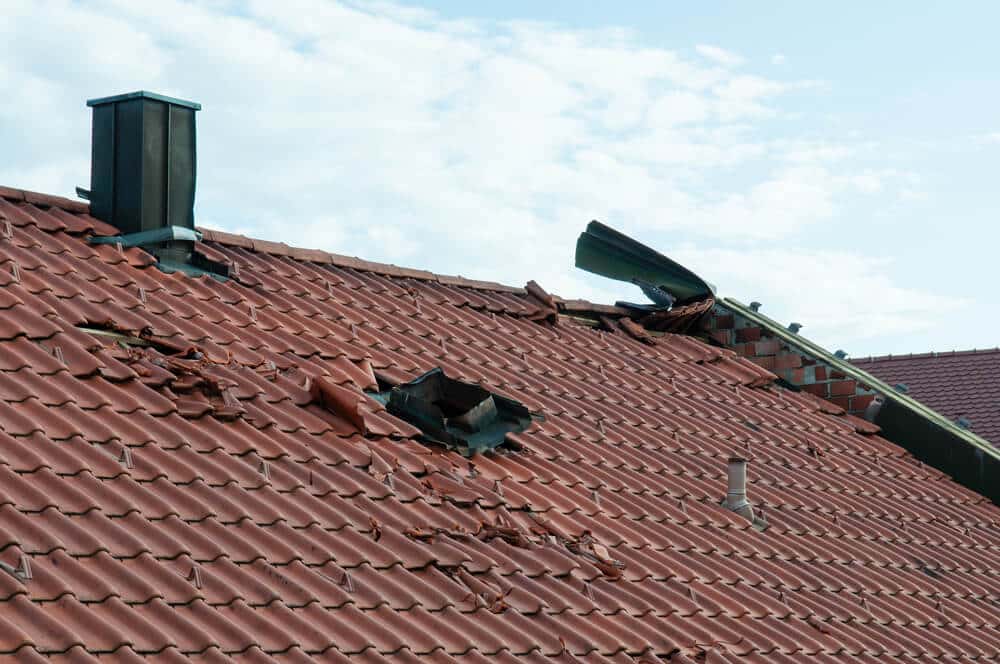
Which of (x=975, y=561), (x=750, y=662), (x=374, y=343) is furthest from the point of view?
(x=975, y=561)

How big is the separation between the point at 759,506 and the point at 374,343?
301 centimetres

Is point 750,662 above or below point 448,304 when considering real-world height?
below

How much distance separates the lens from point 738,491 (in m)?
9.99

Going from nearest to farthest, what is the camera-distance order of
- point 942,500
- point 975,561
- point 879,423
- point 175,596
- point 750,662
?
point 175,596 < point 750,662 < point 975,561 < point 942,500 < point 879,423

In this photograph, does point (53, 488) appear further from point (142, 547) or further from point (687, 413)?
point (687, 413)

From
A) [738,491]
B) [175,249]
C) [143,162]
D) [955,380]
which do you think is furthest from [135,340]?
[955,380]

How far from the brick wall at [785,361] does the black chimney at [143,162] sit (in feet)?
20.2

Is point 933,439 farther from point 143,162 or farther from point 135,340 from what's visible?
point 135,340

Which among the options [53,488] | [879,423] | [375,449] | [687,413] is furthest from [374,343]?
[879,423]

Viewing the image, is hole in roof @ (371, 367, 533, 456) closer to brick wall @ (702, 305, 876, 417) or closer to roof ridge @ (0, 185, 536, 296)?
roof ridge @ (0, 185, 536, 296)

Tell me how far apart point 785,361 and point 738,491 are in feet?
15.1

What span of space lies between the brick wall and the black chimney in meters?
6.17

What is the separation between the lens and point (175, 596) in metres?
5.78

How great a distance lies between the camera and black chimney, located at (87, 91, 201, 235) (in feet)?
32.3
